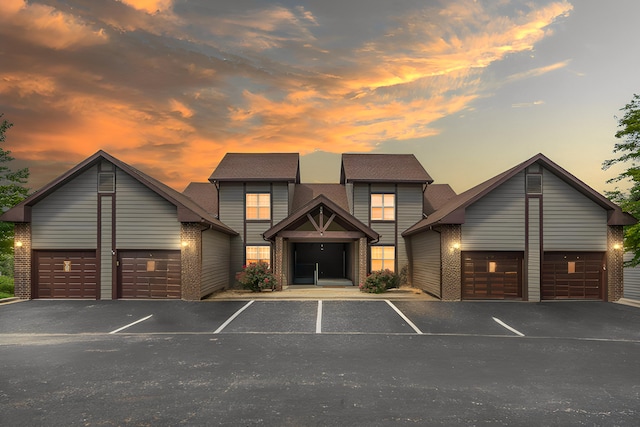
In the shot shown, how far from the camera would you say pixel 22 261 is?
19.1 m

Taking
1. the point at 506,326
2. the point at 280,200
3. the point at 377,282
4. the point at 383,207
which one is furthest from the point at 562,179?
the point at 280,200

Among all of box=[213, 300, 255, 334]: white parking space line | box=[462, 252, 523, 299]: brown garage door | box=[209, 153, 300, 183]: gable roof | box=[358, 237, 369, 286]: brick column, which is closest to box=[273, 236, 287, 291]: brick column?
box=[213, 300, 255, 334]: white parking space line

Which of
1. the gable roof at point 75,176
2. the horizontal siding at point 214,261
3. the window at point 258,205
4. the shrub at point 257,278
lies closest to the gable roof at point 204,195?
the window at point 258,205

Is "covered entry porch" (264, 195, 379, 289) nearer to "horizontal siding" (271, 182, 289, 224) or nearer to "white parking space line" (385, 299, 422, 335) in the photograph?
"horizontal siding" (271, 182, 289, 224)

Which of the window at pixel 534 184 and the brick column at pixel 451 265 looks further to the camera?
the window at pixel 534 184

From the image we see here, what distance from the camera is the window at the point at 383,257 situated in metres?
25.2

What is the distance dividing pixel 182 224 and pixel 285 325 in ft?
27.0

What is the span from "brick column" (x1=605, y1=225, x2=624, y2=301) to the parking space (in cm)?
117

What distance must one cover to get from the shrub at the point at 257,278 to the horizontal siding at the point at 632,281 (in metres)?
20.8

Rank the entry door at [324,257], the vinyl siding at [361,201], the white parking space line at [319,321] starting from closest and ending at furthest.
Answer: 1. the white parking space line at [319,321]
2. the vinyl siding at [361,201]
3. the entry door at [324,257]

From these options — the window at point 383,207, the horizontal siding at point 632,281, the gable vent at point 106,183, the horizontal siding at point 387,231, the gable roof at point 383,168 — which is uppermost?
the gable roof at point 383,168

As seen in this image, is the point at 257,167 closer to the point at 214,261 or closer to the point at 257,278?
the point at 214,261

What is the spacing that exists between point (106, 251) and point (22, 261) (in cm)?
379

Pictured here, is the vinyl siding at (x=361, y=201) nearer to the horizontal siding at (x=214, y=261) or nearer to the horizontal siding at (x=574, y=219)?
the horizontal siding at (x=214, y=261)
